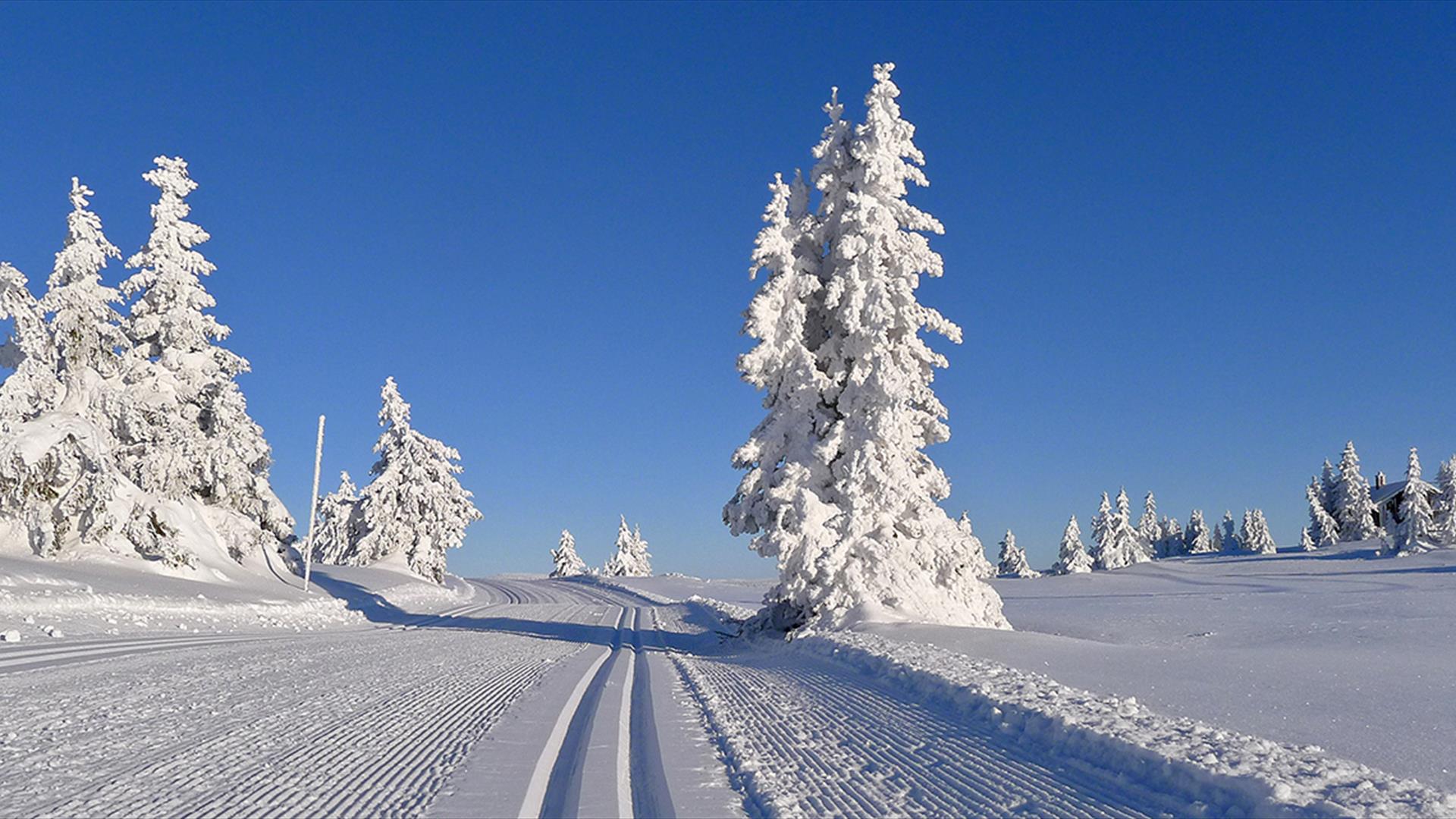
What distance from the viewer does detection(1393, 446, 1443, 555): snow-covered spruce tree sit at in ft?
183

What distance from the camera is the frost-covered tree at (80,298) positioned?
2547cm

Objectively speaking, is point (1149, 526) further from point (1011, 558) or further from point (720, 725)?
point (720, 725)

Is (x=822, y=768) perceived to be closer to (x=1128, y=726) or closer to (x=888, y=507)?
(x=1128, y=726)

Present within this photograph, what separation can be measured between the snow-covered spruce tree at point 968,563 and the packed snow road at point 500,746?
6.98 meters

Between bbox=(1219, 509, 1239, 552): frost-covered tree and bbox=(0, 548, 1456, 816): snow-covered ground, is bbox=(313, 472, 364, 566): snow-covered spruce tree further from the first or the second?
bbox=(1219, 509, 1239, 552): frost-covered tree

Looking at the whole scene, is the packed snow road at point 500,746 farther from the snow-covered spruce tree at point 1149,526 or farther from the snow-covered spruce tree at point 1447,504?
the snow-covered spruce tree at point 1149,526

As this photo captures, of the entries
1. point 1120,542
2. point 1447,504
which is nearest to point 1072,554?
point 1120,542

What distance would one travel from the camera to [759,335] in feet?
62.7

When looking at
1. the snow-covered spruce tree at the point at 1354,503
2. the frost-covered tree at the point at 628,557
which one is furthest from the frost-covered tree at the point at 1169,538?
the frost-covered tree at the point at 628,557

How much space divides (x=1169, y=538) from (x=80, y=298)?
4406 inches

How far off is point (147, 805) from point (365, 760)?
142 centimetres

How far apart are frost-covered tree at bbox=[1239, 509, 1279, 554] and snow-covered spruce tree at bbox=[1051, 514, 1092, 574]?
2720cm

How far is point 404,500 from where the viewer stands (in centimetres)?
4747

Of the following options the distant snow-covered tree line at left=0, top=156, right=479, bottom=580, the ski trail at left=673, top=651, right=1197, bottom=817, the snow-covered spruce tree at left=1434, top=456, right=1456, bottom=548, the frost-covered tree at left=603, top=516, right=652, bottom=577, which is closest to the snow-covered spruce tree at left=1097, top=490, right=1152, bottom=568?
the snow-covered spruce tree at left=1434, top=456, right=1456, bottom=548
